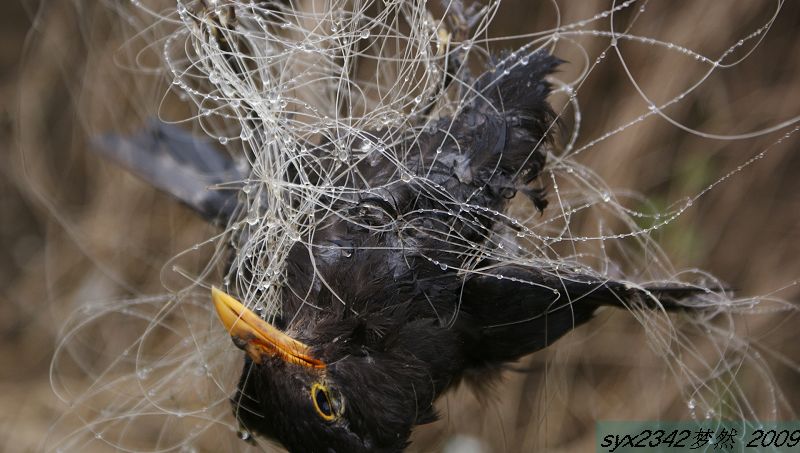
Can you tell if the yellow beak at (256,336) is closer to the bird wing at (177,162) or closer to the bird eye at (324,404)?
the bird eye at (324,404)

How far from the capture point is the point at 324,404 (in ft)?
5.51

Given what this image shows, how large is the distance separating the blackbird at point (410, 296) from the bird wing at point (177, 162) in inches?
28.1

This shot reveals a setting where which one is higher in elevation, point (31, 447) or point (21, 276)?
point (21, 276)

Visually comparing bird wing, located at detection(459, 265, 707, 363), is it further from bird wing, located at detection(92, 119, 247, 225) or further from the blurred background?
bird wing, located at detection(92, 119, 247, 225)

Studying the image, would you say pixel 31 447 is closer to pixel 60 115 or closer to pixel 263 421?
pixel 60 115

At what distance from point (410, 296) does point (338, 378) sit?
24 centimetres

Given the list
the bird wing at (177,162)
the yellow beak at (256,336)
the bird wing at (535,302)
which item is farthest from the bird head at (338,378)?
the bird wing at (177,162)

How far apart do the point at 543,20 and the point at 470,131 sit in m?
1.49

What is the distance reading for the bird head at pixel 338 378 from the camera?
65.0 inches

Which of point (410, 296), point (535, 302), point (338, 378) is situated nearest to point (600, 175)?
point (535, 302)

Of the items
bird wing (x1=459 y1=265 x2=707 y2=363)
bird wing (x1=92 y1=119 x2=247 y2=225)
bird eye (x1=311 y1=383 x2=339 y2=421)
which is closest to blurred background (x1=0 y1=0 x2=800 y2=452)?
bird wing (x1=92 y1=119 x2=247 y2=225)

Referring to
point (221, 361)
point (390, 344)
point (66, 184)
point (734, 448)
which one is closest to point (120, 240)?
point (66, 184)

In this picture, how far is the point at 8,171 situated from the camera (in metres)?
4.26

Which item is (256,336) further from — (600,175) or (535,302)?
(600,175)
